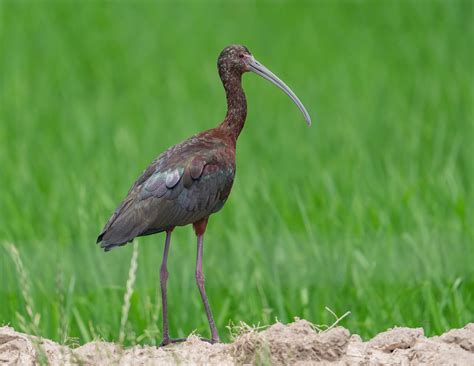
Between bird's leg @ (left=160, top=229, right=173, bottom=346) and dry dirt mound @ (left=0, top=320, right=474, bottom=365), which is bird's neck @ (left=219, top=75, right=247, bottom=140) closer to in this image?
bird's leg @ (left=160, top=229, right=173, bottom=346)

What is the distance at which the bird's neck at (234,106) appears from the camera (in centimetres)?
572

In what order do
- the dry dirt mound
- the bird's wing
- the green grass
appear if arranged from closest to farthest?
the dry dirt mound < the bird's wing < the green grass

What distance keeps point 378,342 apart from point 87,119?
7.47 meters

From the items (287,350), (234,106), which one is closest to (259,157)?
(234,106)

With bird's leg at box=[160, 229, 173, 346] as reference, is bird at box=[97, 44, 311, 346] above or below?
above

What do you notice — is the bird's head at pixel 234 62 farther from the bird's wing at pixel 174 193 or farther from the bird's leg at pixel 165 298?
the bird's leg at pixel 165 298

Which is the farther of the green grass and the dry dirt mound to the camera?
the green grass

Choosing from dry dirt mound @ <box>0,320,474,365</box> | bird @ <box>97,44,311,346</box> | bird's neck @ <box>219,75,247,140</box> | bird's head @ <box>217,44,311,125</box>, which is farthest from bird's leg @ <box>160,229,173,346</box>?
bird's head @ <box>217,44,311,125</box>

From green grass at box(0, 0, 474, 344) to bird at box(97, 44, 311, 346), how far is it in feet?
1.28

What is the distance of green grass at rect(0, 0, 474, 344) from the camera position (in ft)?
23.5

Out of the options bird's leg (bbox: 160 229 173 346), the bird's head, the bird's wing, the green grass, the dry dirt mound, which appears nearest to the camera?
the dry dirt mound

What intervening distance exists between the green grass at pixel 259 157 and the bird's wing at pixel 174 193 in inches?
16.6

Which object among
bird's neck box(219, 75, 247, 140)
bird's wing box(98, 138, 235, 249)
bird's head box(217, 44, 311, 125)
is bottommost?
bird's wing box(98, 138, 235, 249)

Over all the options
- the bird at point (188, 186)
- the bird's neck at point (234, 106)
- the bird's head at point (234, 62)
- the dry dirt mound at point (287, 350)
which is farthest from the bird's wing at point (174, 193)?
the dry dirt mound at point (287, 350)
